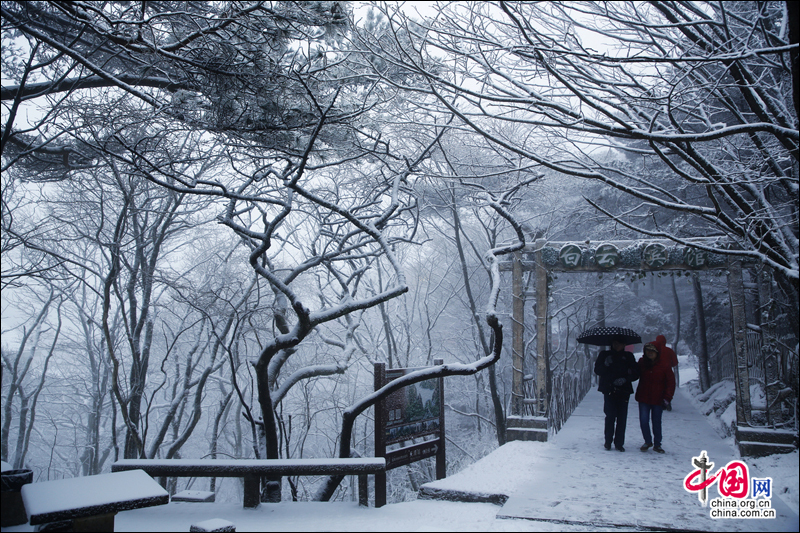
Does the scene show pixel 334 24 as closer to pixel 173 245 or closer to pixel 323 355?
pixel 173 245

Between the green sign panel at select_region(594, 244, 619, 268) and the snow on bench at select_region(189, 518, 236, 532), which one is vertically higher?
the green sign panel at select_region(594, 244, 619, 268)

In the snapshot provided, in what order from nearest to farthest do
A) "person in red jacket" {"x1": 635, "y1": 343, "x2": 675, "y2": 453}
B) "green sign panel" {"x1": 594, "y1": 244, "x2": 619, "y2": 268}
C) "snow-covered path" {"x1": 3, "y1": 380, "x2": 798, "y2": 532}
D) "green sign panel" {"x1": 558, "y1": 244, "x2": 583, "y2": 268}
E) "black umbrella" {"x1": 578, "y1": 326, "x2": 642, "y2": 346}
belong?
1. "snow-covered path" {"x1": 3, "y1": 380, "x2": 798, "y2": 532}
2. "person in red jacket" {"x1": 635, "y1": 343, "x2": 675, "y2": 453}
3. "green sign panel" {"x1": 594, "y1": 244, "x2": 619, "y2": 268}
4. "green sign panel" {"x1": 558, "y1": 244, "x2": 583, "y2": 268}
5. "black umbrella" {"x1": 578, "y1": 326, "x2": 642, "y2": 346}

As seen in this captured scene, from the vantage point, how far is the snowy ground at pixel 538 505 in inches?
161

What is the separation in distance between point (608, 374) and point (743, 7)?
5144 mm

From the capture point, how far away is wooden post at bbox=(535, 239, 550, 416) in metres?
8.35

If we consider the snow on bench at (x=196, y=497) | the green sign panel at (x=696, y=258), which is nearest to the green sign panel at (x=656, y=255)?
the green sign panel at (x=696, y=258)

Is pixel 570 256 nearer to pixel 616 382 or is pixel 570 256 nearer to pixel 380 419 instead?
pixel 616 382

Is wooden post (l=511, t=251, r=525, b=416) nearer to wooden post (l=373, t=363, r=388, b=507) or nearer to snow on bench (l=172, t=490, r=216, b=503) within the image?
wooden post (l=373, t=363, r=388, b=507)

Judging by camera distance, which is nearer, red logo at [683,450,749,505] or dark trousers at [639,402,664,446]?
red logo at [683,450,749,505]

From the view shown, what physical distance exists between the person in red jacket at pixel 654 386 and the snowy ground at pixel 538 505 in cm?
42

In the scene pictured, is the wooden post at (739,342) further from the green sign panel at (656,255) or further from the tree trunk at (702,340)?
the tree trunk at (702,340)

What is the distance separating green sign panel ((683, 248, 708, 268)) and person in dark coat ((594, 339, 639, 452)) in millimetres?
2080

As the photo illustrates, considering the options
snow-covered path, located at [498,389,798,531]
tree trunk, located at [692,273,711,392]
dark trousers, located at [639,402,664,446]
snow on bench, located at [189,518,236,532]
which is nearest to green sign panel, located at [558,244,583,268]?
dark trousers, located at [639,402,664,446]

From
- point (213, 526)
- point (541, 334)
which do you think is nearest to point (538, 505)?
point (213, 526)
